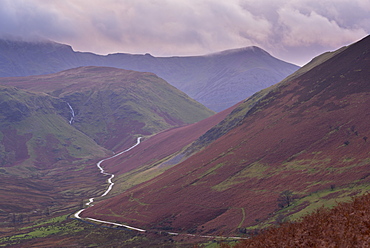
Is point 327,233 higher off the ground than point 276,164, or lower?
higher

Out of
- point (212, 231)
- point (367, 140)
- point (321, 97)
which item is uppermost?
point (321, 97)

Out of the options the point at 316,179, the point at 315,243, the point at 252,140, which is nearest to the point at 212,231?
the point at 316,179

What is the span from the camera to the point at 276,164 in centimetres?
9581

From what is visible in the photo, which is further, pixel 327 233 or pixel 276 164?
pixel 276 164

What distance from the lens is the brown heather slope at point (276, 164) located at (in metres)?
77.4

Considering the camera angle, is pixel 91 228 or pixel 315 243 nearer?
pixel 315 243

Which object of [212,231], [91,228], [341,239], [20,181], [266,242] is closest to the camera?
[341,239]

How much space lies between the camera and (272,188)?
281 feet

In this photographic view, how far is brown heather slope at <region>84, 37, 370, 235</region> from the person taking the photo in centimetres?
7738

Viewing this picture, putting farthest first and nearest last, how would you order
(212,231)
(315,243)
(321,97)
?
(321,97) < (212,231) < (315,243)

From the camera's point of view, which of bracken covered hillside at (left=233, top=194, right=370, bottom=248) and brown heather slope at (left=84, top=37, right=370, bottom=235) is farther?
brown heather slope at (left=84, top=37, right=370, bottom=235)

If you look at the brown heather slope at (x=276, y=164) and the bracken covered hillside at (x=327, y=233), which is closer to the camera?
the bracken covered hillside at (x=327, y=233)

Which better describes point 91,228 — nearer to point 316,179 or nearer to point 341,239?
point 316,179

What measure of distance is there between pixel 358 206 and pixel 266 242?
367 inches
